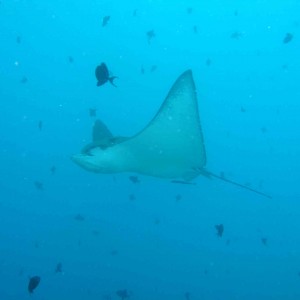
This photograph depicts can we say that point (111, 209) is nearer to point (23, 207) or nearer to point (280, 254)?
point (23, 207)

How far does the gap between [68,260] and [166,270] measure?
3894mm

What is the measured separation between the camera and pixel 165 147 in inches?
205

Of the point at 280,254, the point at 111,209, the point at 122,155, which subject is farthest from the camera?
the point at 280,254

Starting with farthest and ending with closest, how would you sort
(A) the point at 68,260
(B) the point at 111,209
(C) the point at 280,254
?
1. (C) the point at 280,254
2. (B) the point at 111,209
3. (A) the point at 68,260

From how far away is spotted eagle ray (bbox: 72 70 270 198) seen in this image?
4.67 m

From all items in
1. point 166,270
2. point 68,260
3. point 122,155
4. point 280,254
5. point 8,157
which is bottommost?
point 280,254

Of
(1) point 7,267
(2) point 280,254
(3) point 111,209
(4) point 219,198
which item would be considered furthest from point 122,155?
(4) point 219,198

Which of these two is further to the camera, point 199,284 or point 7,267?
point 199,284

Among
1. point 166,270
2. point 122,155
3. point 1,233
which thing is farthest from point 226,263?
point 122,155

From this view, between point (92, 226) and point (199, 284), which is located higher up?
point (92, 226)

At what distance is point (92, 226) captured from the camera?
19000 millimetres

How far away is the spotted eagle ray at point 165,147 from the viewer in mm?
4672

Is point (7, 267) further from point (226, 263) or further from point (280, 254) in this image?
point (280, 254)

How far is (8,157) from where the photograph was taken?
80.4ft
